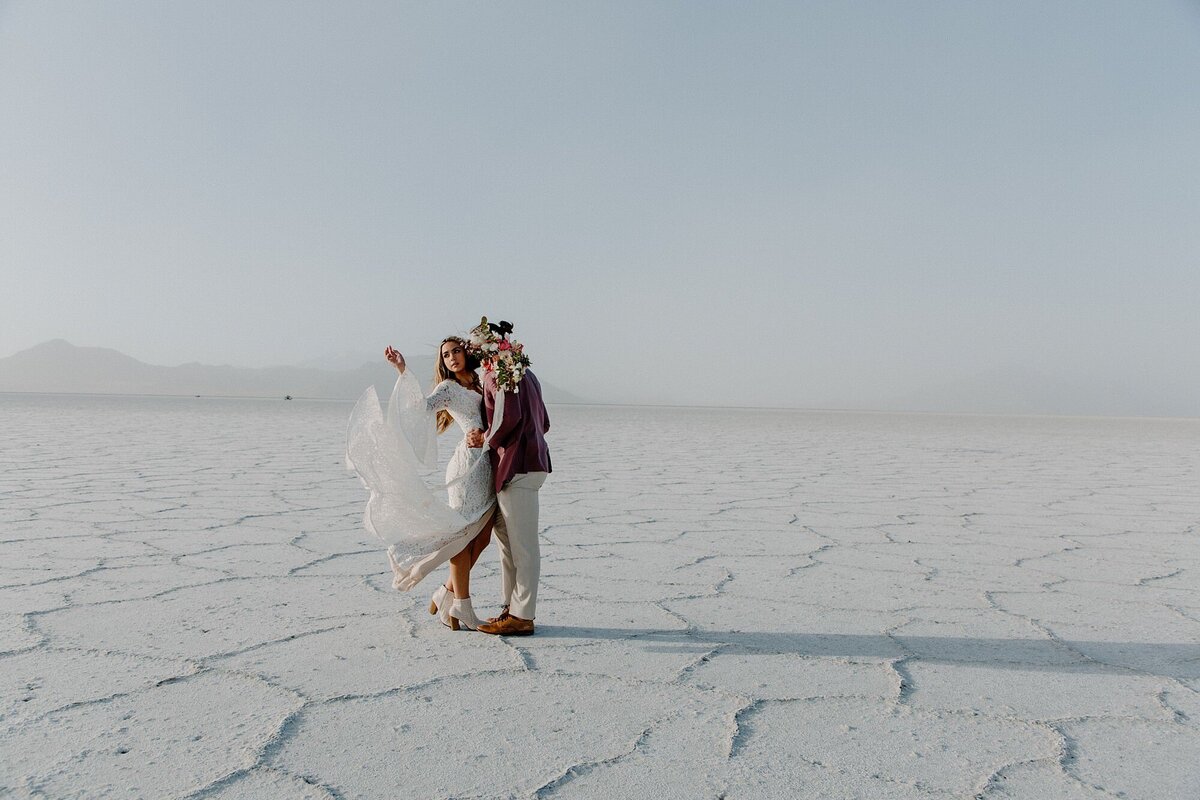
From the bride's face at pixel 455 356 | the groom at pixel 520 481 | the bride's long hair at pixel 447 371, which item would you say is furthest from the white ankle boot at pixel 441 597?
the bride's face at pixel 455 356

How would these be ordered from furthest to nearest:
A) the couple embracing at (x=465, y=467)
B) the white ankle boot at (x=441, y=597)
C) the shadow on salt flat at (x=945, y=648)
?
the white ankle boot at (x=441, y=597) → the couple embracing at (x=465, y=467) → the shadow on salt flat at (x=945, y=648)

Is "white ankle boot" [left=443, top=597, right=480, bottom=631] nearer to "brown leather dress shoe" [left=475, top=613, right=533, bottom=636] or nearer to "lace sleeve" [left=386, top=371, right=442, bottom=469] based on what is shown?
"brown leather dress shoe" [left=475, top=613, right=533, bottom=636]

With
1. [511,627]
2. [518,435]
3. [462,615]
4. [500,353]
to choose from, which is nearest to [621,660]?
[511,627]

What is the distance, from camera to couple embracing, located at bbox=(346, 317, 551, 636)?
2.40 meters

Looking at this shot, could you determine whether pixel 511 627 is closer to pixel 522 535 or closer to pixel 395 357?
pixel 522 535

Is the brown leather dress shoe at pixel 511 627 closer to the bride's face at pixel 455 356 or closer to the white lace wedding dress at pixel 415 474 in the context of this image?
the white lace wedding dress at pixel 415 474

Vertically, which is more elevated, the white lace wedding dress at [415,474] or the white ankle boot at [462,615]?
the white lace wedding dress at [415,474]

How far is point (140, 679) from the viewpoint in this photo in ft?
6.59

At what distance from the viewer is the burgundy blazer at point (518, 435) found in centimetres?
240

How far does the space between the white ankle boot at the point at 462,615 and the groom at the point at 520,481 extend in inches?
1.3

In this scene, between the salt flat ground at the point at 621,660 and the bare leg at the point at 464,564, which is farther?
the bare leg at the point at 464,564

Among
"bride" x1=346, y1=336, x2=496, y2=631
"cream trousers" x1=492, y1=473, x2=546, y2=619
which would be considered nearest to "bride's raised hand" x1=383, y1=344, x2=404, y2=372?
"bride" x1=346, y1=336, x2=496, y2=631

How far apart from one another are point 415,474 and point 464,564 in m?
0.29

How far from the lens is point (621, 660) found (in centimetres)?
223
